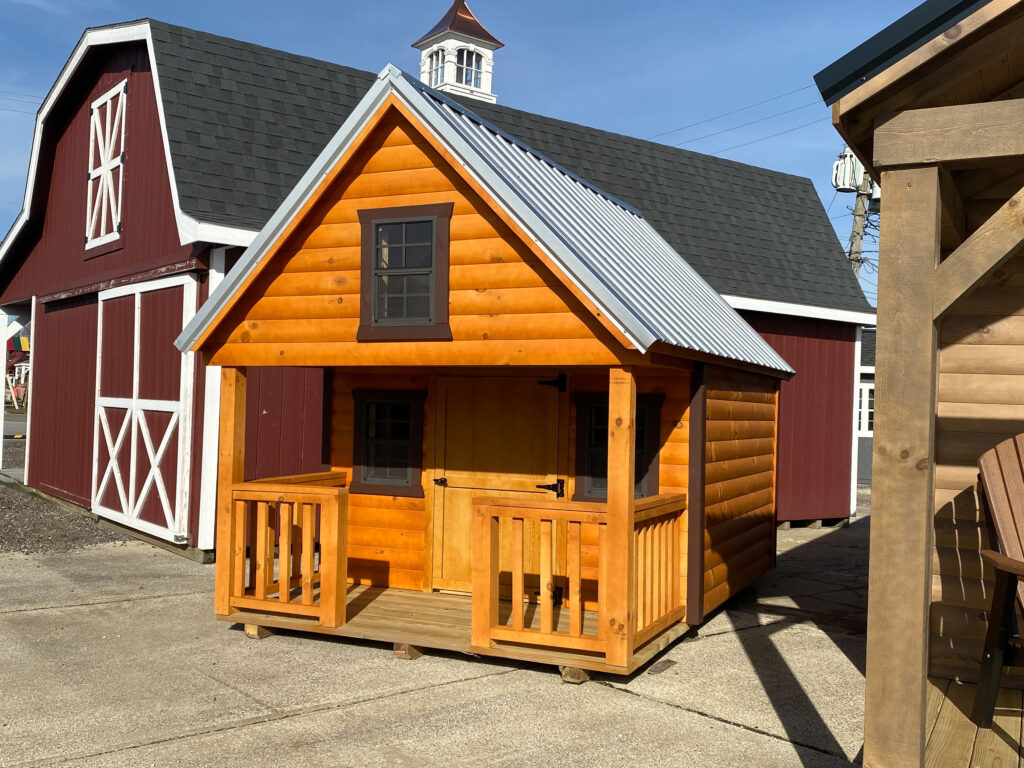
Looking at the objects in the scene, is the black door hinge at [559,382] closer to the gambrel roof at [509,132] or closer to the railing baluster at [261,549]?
the railing baluster at [261,549]

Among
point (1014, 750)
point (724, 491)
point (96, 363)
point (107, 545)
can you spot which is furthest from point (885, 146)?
point (96, 363)

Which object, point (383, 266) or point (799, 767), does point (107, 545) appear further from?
point (799, 767)

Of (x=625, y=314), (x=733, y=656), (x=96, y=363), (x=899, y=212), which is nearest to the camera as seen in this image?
(x=899, y=212)

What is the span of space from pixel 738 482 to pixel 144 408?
7.02 metres

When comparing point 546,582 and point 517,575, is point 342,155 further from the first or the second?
point 546,582

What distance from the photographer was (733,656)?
725 cm

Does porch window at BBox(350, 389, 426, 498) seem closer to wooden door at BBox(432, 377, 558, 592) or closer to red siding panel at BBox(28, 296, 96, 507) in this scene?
wooden door at BBox(432, 377, 558, 592)

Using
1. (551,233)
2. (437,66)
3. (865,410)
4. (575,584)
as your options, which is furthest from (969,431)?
(437,66)

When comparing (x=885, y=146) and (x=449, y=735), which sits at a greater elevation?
(x=885, y=146)

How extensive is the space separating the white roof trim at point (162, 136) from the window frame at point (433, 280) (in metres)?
3.31

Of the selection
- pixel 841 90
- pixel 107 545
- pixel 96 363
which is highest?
pixel 841 90

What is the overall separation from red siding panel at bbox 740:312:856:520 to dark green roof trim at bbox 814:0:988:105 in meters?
10.0

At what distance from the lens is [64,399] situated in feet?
49.3

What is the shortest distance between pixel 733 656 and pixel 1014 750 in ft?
8.65
